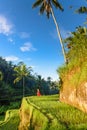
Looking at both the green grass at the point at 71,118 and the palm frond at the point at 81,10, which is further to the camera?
the palm frond at the point at 81,10

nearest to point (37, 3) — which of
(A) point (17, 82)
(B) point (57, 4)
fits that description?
(B) point (57, 4)

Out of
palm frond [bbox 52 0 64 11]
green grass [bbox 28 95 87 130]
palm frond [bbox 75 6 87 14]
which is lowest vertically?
green grass [bbox 28 95 87 130]

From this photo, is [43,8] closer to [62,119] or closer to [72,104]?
[72,104]

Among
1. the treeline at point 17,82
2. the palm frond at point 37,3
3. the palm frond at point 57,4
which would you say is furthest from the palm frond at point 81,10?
the treeline at point 17,82

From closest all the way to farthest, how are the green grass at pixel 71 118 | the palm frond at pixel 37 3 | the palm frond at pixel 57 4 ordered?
the green grass at pixel 71 118, the palm frond at pixel 57 4, the palm frond at pixel 37 3

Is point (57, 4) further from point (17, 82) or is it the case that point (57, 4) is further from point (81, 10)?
point (17, 82)

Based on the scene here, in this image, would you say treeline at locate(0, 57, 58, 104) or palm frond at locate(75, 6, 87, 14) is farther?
treeline at locate(0, 57, 58, 104)

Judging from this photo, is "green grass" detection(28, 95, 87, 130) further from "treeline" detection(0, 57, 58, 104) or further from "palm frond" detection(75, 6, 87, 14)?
"treeline" detection(0, 57, 58, 104)

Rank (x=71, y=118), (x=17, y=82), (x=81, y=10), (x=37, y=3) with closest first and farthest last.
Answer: (x=71, y=118), (x=81, y=10), (x=37, y=3), (x=17, y=82)

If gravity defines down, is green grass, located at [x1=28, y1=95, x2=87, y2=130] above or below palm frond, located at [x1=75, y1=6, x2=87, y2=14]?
below

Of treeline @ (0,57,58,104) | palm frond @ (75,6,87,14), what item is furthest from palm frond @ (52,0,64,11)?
treeline @ (0,57,58,104)

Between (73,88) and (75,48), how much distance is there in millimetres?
2633

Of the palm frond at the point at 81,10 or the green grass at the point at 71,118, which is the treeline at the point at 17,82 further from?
the green grass at the point at 71,118

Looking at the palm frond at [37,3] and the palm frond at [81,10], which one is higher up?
the palm frond at [37,3]
